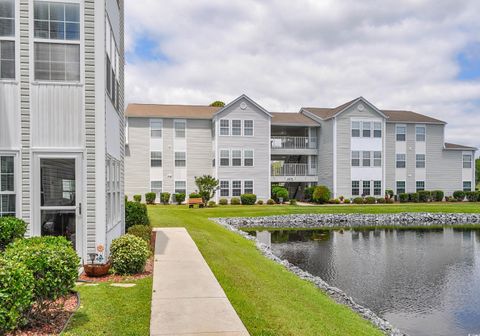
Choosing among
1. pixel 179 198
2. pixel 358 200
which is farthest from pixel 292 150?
pixel 179 198

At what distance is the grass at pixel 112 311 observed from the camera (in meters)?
6.26

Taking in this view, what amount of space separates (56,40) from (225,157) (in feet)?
98.3

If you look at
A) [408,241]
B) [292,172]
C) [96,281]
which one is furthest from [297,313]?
Answer: [292,172]

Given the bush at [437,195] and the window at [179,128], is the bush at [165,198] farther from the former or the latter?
the bush at [437,195]

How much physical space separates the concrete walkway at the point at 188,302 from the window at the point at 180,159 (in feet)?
92.2

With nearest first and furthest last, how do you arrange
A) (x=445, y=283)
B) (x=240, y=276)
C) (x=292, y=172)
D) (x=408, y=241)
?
(x=240, y=276)
(x=445, y=283)
(x=408, y=241)
(x=292, y=172)

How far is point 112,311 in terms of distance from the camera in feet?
23.4

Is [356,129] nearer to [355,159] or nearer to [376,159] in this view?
[355,159]

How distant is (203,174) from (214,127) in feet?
15.1

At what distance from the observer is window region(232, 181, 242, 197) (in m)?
39.8

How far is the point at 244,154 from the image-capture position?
39969mm

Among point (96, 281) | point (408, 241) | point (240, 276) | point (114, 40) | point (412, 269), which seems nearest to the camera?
point (96, 281)

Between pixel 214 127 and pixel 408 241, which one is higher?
pixel 214 127

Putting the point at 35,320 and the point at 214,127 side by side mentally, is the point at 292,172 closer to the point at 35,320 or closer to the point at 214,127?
the point at 214,127
